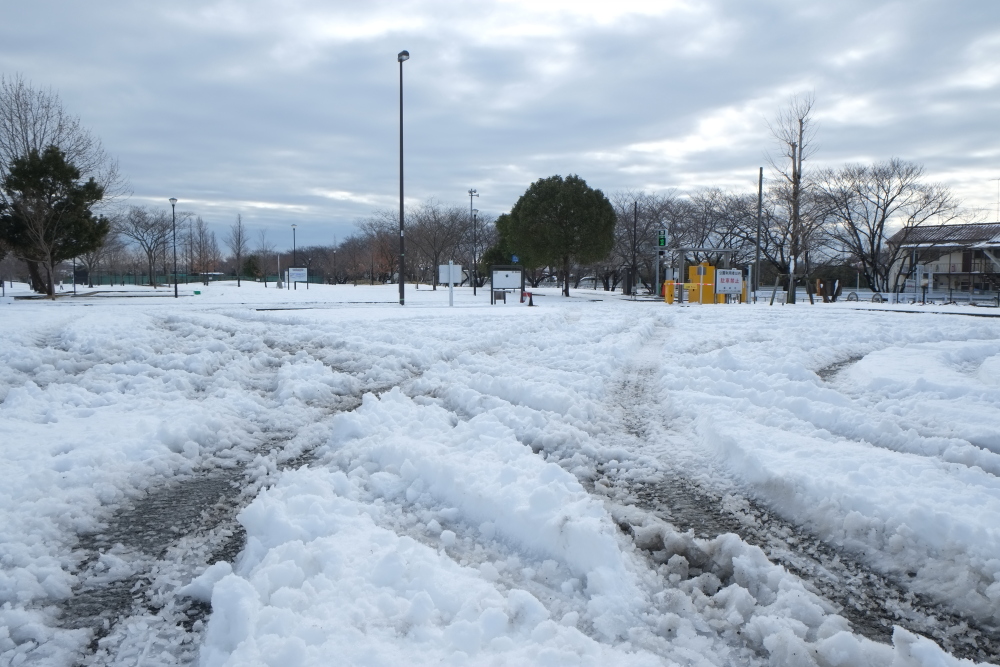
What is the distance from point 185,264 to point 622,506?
86.3 meters

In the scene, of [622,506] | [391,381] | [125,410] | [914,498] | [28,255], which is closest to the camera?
[914,498]

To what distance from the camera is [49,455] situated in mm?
4594

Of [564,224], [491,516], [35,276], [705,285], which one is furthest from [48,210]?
[491,516]

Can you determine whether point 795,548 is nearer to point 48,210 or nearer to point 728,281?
point 728,281

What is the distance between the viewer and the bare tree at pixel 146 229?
52.1 metres

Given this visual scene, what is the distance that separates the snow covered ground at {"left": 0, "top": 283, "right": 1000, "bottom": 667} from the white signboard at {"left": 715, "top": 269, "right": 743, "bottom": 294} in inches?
717

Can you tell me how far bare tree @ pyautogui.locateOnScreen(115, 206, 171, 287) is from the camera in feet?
171

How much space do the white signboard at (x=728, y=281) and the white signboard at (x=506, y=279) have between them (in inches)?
302

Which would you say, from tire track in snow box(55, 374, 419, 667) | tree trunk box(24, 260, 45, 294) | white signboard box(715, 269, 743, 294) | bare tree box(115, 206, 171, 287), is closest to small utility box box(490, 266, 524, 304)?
white signboard box(715, 269, 743, 294)

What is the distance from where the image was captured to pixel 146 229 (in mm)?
52844

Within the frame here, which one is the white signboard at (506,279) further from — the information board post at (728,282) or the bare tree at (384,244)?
the bare tree at (384,244)

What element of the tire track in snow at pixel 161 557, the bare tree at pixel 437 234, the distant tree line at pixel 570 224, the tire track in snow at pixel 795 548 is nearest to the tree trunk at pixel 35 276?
the distant tree line at pixel 570 224

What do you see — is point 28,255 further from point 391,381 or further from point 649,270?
point 649,270

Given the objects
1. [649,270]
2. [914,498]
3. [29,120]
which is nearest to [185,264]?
[29,120]
